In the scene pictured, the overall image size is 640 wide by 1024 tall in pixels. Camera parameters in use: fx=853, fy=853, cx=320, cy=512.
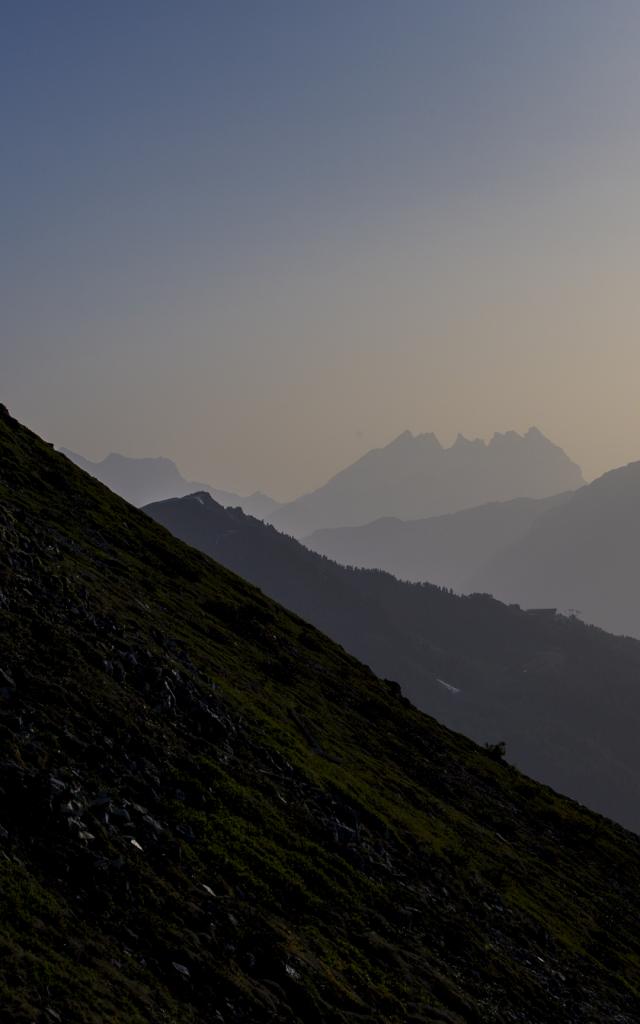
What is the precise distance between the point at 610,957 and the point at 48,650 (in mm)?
38554

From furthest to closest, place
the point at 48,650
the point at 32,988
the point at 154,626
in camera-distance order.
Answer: the point at 154,626
the point at 48,650
the point at 32,988

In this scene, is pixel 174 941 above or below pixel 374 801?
below

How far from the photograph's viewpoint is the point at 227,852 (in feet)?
105

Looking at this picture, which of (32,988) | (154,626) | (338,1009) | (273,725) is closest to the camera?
(32,988)

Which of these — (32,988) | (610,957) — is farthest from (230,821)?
(610,957)

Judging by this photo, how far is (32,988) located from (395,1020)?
14.5 m

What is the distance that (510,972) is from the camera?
130 ft

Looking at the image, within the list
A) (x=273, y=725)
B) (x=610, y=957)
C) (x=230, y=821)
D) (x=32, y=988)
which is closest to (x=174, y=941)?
(x=32, y=988)

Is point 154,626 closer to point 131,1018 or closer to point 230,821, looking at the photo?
point 230,821

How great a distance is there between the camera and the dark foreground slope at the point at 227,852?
966 inches

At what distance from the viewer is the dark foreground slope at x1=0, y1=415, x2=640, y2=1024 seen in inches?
966

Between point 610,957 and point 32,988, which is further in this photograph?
point 610,957

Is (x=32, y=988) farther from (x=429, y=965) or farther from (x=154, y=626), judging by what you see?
(x=154, y=626)

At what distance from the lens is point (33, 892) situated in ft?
76.3
